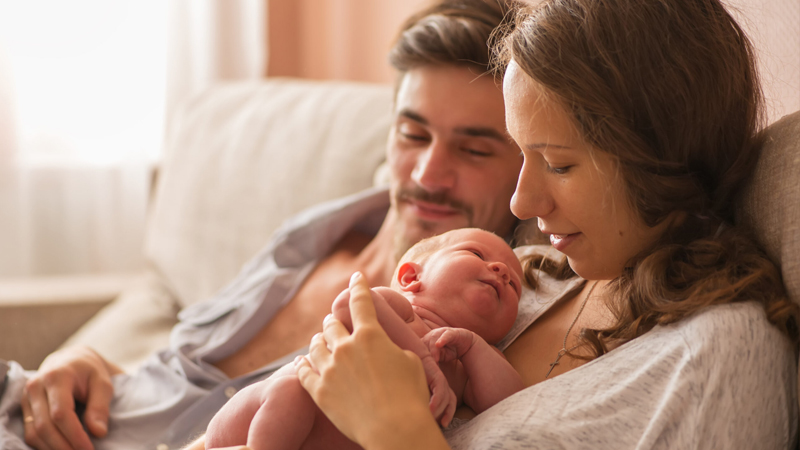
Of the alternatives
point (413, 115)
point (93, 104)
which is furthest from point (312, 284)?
point (93, 104)

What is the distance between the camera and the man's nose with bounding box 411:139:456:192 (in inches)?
60.7

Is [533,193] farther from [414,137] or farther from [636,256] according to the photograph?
[414,137]

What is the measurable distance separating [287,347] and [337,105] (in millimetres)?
880

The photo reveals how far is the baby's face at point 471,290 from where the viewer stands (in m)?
1.07

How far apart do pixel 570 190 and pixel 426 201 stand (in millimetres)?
674

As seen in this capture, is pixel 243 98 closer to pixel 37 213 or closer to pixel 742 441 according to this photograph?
pixel 37 213

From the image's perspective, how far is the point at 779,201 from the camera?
0.91m

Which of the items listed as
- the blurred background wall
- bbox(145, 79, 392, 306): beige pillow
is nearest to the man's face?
bbox(145, 79, 392, 306): beige pillow

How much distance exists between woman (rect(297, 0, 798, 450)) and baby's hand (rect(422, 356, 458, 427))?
0.04 meters

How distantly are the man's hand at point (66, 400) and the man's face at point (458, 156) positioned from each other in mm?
750

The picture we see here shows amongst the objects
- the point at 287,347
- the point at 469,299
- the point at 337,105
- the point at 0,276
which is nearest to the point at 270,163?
the point at 337,105

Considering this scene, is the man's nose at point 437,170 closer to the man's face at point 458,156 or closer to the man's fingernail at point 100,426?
the man's face at point 458,156

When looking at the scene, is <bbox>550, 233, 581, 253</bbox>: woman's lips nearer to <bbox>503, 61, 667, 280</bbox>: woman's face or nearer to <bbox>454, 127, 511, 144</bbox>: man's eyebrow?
<bbox>503, 61, 667, 280</bbox>: woman's face

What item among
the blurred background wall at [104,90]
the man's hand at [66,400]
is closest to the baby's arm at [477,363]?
the man's hand at [66,400]
